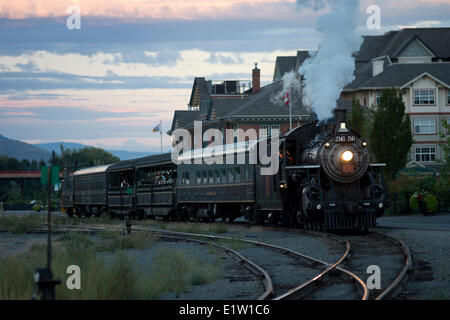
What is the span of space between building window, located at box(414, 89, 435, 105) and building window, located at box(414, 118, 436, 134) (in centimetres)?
143

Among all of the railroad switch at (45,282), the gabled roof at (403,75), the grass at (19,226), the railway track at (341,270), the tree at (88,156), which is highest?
the gabled roof at (403,75)

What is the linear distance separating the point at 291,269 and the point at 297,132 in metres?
9.91

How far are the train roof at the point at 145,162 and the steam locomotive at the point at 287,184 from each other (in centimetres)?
6

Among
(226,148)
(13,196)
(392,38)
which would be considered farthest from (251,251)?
(13,196)

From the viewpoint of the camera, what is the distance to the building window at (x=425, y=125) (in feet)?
199

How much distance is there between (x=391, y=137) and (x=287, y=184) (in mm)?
23673

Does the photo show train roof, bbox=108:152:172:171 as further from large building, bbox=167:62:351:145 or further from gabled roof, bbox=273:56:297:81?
gabled roof, bbox=273:56:297:81

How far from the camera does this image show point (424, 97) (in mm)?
61281

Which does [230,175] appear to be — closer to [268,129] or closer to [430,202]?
[430,202]

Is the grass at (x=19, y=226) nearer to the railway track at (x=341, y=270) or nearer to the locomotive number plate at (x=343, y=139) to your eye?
the railway track at (x=341, y=270)

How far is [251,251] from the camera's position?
1877 cm

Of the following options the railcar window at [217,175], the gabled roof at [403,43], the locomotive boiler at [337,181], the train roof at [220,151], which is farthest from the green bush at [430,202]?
the gabled roof at [403,43]

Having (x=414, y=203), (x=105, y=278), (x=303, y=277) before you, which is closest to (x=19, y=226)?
(x=414, y=203)

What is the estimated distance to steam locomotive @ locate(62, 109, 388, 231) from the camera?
22094mm
